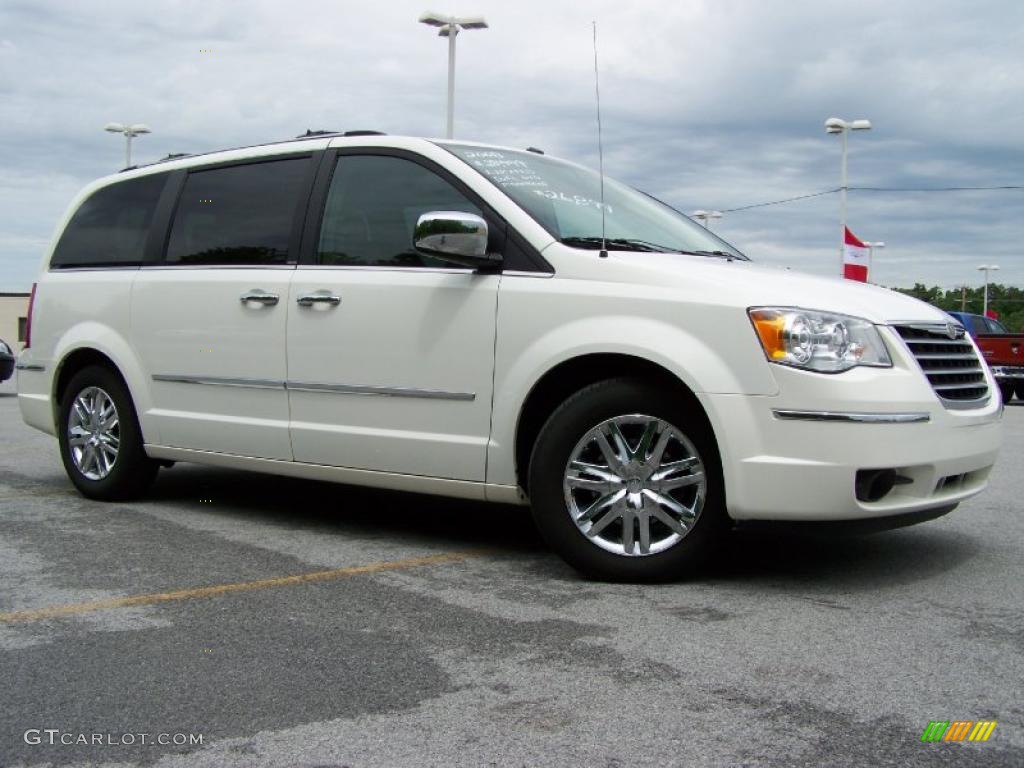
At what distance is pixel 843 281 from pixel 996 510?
85.6 inches

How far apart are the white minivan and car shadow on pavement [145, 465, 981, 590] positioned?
32cm

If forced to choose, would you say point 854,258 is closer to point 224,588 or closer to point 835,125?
point 835,125

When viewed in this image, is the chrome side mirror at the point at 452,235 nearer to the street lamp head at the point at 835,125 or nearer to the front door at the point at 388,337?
the front door at the point at 388,337

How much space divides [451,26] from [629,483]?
58.1ft

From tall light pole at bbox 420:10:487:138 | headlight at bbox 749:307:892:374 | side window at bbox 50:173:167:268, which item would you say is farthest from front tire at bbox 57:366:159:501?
tall light pole at bbox 420:10:487:138

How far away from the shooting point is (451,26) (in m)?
20.8

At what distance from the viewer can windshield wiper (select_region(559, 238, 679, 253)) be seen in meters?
4.86

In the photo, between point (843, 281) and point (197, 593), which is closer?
point (197, 593)

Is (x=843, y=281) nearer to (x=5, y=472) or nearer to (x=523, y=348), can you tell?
(x=523, y=348)

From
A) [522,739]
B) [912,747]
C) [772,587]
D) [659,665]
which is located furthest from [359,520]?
[912,747]

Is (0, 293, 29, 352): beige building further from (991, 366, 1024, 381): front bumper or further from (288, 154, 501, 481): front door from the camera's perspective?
(288, 154, 501, 481): front door

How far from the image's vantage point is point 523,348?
4.77m

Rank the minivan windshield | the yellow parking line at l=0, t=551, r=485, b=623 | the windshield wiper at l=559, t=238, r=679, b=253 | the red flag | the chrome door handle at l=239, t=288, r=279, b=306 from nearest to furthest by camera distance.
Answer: the yellow parking line at l=0, t=551, r=485, b=623
the windshield wiper at l=559, t=238, r=679, b=253
the minivan windshield
the chrome door handle at l=239, t=288, r=279, b=306
the red flag

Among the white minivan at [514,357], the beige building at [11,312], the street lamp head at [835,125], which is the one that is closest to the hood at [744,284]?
the white minivan at [514,357]
